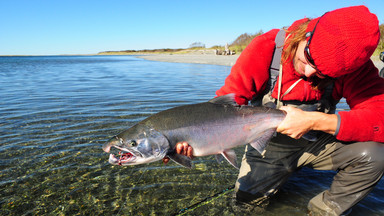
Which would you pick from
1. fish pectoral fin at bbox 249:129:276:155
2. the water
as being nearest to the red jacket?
fish pectoral fin at bbox 249:129:276:155

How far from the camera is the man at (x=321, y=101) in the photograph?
7.31 feet

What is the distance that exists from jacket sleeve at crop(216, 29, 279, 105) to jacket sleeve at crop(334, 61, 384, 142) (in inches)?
36.7

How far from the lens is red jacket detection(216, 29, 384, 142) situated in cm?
279

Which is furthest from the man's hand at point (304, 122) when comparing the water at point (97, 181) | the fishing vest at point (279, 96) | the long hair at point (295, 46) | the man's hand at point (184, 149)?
→ the water at point (97, 181)

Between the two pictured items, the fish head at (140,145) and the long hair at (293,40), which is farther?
the fish head at (140,145)

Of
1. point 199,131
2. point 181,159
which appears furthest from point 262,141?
point 181,159

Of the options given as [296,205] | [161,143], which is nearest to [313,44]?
[161,143]

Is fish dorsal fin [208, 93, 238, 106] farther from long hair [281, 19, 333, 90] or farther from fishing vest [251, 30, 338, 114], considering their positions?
long hair [281, 19, 333, 90]

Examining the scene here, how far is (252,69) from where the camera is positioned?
2.94m

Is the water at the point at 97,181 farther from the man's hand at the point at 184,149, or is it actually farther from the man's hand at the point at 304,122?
the man's hand at the point at 304,122

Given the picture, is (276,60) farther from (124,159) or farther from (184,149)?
(124,159)

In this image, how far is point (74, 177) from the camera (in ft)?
13.6

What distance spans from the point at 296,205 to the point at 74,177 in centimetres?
340

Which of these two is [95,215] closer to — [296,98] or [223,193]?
[223,193]
